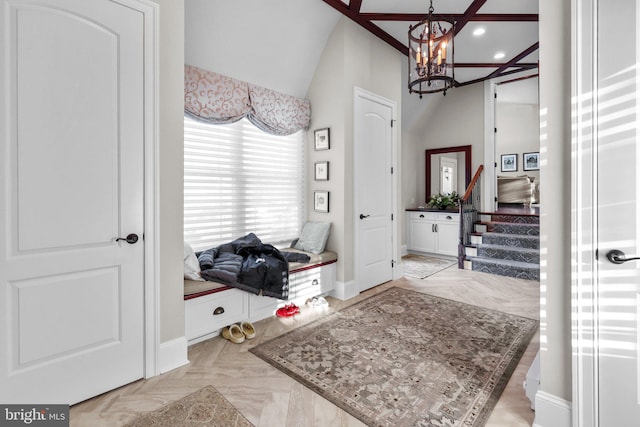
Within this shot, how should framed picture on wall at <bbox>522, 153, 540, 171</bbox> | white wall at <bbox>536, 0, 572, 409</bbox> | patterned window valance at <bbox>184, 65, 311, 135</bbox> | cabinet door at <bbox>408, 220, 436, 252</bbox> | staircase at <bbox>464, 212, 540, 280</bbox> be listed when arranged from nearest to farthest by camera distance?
white wall at <bbox>536, 0, 572, 409</bbox>
patterned window valance at <bbox>184, 65, 311, 135</bbox>
staircase at <bbox>464, 212, 540, 280</bbox>
cabinet door at <bbox>408, 220, 436, 252</bbox>
framed picture on wall at <bbox>522, 153, 540, 171</bbox>

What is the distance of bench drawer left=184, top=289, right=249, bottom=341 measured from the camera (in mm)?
2406

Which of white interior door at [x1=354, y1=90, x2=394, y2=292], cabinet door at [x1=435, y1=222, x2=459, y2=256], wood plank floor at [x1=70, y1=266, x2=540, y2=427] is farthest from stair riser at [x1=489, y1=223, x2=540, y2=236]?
wood plank floor at [x1=70, y1=266, x2=540, y2=427]

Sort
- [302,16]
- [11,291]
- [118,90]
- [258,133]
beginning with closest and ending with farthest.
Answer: [11,291] < [118,90] < [302,16] < [258,133]

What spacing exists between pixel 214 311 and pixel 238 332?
0.27m

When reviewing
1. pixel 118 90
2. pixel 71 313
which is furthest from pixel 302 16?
pixel 71 313

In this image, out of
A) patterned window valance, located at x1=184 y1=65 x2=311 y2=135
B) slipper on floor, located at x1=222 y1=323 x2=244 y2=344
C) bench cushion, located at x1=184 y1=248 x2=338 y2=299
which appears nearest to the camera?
bench cushion, located at x1=184 y1=248 x2=338 y2=299

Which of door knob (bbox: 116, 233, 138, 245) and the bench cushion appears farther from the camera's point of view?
the bench cushion

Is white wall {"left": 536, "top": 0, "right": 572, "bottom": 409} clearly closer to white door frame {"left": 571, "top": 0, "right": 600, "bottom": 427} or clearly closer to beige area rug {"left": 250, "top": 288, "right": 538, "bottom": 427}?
white door frame {"left": 571, "top": 0, "right": 600, "bottom": 427}

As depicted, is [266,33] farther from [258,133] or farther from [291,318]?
[291,318]

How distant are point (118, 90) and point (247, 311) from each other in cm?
194

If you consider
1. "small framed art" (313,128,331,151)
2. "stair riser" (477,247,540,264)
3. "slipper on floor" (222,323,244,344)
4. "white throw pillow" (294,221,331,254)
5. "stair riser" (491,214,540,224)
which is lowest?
"slipper on floor" (222,323,244,344)

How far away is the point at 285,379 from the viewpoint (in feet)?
6.66

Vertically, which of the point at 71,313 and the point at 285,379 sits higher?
the point at 71,313

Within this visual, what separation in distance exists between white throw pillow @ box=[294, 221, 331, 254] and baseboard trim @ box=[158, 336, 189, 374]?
1.72 meters
